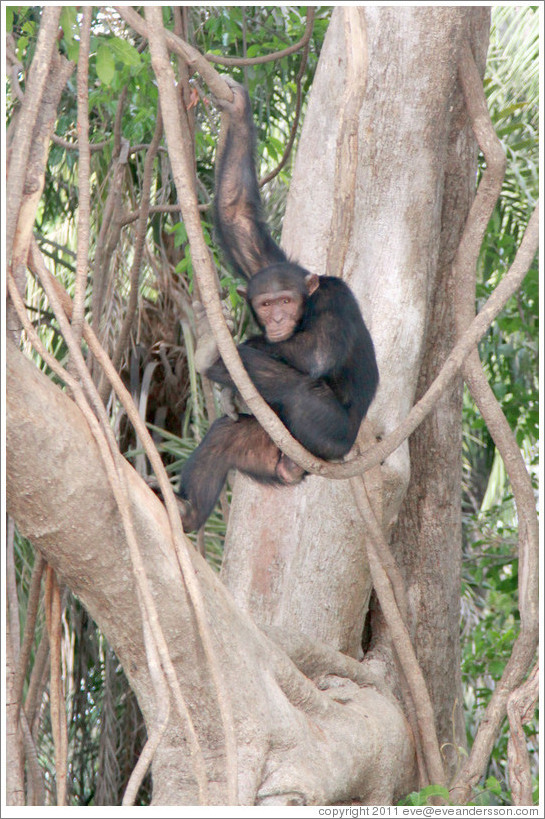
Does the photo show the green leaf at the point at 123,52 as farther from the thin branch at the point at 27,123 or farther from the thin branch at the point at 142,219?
the thin branch at the point at 142,219

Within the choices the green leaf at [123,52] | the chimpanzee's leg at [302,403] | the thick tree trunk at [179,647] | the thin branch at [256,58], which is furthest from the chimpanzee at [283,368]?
the thick tree trunk at [179,647]

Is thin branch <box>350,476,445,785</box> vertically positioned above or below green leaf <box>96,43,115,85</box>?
below

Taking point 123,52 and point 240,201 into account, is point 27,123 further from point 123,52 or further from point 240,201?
point 240,201

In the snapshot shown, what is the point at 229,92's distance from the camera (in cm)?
304

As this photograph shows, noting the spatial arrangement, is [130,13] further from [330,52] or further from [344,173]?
[330,52]

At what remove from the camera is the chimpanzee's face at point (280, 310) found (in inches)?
129

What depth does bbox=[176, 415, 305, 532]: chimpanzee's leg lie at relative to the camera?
10.7ft

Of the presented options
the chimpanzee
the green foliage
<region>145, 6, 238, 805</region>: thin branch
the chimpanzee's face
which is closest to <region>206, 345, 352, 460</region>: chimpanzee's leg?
the chimpanzee

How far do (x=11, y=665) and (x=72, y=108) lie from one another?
13.0 ft

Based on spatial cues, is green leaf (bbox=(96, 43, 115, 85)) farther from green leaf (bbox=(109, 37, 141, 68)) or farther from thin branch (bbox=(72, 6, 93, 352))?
thin branch (bbox=(72, 6, 93, 352))

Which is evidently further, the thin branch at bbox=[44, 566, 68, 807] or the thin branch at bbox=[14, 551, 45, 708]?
the thin branch at bbox=[14, 551, 45, 708]

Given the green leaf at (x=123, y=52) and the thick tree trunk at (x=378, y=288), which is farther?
the thick tree trunk at (x=378, y=288)

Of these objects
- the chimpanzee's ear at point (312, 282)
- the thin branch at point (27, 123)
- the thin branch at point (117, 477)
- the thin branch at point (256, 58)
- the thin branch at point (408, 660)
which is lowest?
the thin branch at point (408, 660)

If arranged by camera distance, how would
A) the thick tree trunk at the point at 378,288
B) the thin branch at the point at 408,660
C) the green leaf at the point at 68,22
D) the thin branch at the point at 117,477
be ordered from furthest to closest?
the thick tree trunk at the point at 378,288
the thin branch at the point at 408,660
the green leaf at the point at 68,22
the thin branch at the point at 117,477
